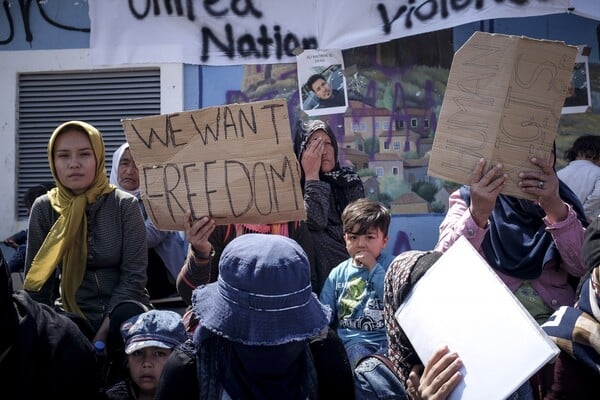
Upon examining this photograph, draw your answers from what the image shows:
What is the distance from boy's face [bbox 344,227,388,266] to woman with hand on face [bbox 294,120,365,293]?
0.37 metres

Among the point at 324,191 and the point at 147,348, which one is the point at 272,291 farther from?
the point at 324,191

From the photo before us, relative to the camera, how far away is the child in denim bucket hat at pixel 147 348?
311 cm

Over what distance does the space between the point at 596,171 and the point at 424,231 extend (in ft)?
4.77

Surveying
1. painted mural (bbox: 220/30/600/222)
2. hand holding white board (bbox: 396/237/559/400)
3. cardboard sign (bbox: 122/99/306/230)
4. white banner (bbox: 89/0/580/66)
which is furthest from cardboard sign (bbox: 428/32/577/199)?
painted mural (bbox: 220/30/600/222)

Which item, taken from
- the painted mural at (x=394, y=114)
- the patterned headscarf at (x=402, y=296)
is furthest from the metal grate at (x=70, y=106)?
the patterned headscarf at (x=402, y=296)

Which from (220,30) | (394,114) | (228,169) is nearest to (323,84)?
(394,114)

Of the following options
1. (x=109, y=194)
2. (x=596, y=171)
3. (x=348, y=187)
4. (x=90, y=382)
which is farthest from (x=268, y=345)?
(x=596, y=171)

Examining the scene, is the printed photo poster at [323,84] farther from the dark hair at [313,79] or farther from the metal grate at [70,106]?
the metal grate at [70,106]

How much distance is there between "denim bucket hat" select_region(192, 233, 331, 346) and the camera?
191 centimetres

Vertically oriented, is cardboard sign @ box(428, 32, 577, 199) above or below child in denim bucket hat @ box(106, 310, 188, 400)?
above

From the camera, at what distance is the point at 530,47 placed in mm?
2740

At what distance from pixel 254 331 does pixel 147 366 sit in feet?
4.56

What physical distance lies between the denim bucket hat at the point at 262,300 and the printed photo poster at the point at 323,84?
407cm

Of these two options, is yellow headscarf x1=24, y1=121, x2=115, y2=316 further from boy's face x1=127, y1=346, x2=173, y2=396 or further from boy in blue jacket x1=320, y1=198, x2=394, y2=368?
boy in blue jacket x1=320, y1=198, x2=394, y2=368
